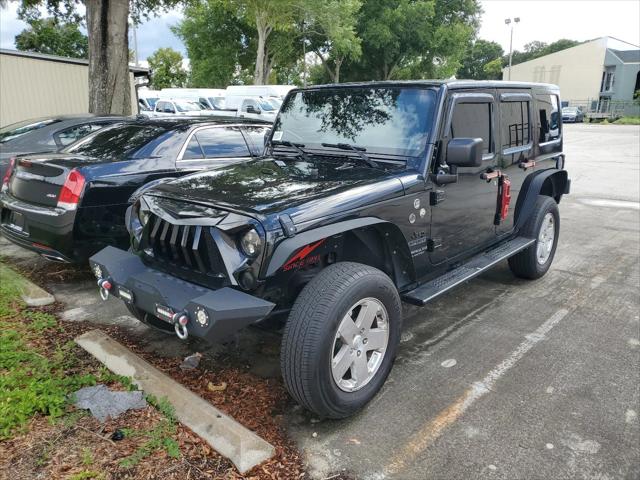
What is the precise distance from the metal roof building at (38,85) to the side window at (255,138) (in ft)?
33.4

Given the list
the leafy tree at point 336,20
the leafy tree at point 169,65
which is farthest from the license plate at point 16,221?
the leafy tree at point 169,65

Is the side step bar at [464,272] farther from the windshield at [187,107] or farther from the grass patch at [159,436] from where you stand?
the windshield at [187,107]

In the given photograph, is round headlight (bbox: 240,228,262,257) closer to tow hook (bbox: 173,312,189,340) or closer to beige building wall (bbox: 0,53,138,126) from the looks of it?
tow hook (bbox: 173,312,189,340)

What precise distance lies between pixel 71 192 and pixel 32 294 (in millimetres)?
1029

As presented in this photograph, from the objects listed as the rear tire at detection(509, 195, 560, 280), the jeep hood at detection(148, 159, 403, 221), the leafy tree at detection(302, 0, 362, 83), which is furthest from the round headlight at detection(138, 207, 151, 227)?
the leafy tree at detection(302, 0, 362, 83)

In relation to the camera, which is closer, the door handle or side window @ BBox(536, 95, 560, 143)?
the door handle

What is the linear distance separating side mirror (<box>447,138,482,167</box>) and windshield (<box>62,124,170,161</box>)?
3.15 meters

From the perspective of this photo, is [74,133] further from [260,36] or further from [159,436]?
[260,36]

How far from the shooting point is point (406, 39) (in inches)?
1372

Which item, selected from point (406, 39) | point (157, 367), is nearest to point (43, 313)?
point (157, 367)

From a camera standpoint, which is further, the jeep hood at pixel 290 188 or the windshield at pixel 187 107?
the windshield at pixel 187 107

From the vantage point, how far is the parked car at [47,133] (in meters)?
7.03

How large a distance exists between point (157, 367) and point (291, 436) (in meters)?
1.25

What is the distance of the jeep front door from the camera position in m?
3.72
